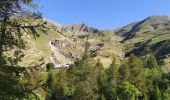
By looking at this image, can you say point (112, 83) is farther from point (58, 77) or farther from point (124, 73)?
point (58, 77)

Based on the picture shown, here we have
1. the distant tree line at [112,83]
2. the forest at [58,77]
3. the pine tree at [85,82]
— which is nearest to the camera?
the forest at [58,77]

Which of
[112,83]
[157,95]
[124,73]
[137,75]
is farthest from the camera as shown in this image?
[124,73]

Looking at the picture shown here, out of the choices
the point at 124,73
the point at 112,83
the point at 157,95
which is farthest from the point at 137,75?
the point at 157,95

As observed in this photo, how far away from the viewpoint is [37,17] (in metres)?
20.1

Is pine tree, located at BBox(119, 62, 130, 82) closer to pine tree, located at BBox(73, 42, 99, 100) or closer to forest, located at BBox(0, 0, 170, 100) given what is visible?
forest, located at BBox(0, 0, 170, 100)

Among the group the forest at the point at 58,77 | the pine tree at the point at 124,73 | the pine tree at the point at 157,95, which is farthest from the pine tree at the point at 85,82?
the pine tree at the point at 124,73

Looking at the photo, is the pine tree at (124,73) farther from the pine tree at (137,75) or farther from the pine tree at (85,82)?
the pine tree at (85,82)

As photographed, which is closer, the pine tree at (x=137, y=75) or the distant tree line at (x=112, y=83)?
the distant tree line at (x=112, y=83)

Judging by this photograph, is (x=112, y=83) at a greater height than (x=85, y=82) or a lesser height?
lesser

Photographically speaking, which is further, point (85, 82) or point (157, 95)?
point (157, 95)

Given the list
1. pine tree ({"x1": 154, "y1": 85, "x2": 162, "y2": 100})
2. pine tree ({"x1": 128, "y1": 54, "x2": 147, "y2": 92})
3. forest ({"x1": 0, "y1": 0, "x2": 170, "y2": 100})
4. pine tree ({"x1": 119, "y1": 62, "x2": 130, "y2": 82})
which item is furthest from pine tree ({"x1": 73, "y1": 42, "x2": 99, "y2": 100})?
pine tree ({"x1": 128, "y1": 54, "x2": 147, "y2": 92})

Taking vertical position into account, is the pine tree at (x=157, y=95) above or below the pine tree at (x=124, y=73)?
below

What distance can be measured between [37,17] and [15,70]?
3.02 meters

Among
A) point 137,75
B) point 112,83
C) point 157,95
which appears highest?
point 137,75
